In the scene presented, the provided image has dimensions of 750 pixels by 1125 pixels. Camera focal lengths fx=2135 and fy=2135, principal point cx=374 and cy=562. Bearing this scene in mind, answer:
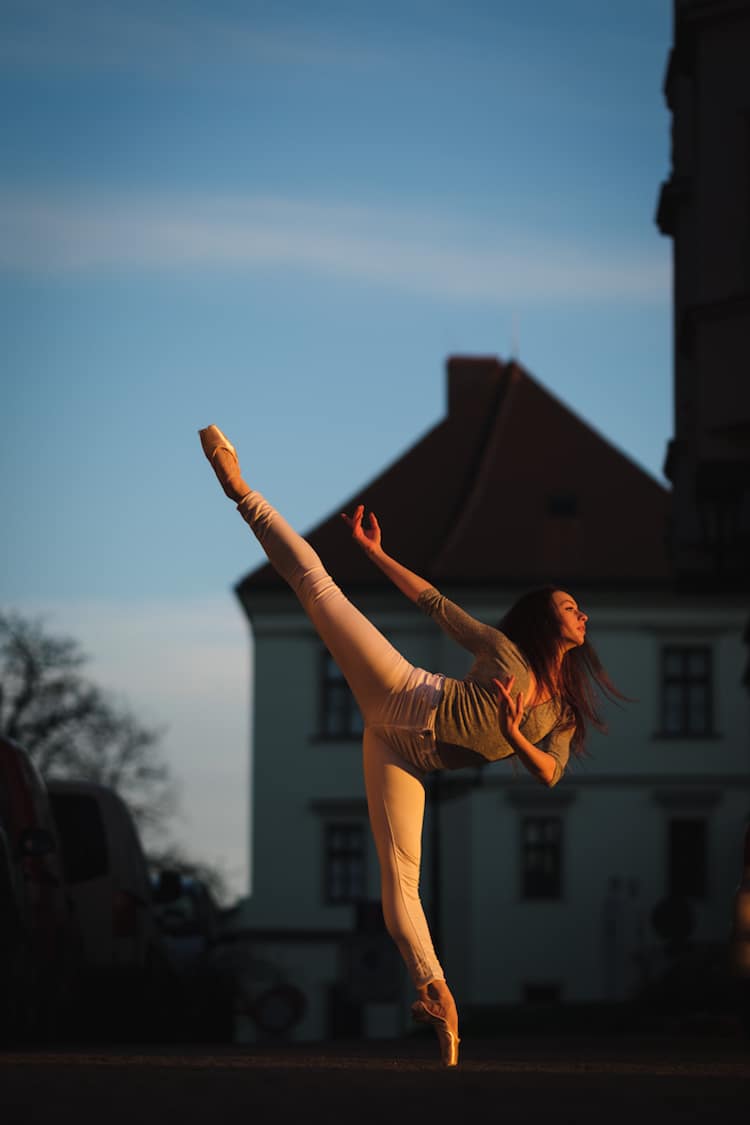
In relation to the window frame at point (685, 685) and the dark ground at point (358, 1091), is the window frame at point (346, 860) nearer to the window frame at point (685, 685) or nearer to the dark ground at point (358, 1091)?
the window frame at point (685, 685)

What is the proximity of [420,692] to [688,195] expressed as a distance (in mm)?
20875

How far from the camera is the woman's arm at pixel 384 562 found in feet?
27.4

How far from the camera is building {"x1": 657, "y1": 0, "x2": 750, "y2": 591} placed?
24.0 m

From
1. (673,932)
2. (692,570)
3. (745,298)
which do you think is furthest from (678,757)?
(745,298)

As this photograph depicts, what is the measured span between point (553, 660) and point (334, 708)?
49.9 meters

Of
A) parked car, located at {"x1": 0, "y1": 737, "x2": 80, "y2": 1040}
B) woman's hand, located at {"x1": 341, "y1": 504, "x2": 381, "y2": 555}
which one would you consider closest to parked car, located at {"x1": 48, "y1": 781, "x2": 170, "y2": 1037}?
parked car, located at {"x1": 0, "y1": 737, "x2": 80, "y2": 1040}

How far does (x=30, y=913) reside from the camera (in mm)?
14320

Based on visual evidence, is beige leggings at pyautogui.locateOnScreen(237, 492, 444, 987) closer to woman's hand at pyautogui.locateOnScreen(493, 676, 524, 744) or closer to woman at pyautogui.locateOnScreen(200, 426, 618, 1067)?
woman at pyautogui.locateOnScreen(200, 426, 618, 1067)

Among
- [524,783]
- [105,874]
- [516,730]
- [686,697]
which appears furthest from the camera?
[686,697]

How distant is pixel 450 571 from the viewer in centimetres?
5609

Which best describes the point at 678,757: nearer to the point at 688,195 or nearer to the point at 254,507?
the point at 688,195

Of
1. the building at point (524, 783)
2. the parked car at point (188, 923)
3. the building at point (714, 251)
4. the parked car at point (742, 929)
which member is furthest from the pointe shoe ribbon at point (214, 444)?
the building at point (524, 783)

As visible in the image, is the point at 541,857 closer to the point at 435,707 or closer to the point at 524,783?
the point at 524,783

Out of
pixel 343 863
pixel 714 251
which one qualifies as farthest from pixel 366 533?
pixel 343 863
